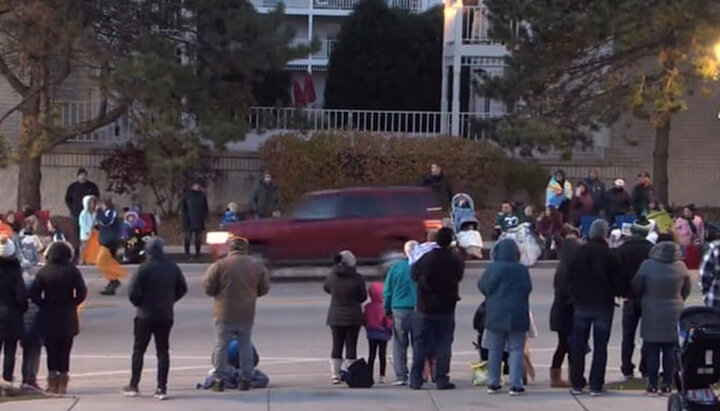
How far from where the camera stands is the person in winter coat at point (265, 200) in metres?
28.5

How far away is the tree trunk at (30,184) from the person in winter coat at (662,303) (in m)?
20.1

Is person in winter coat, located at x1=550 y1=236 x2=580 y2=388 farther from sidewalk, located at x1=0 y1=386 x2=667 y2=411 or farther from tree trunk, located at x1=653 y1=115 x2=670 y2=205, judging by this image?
tree trunk, located at x1=653 y1=115 x2=670 y2=205

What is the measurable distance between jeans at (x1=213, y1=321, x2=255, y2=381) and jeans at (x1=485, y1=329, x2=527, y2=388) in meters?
2.48

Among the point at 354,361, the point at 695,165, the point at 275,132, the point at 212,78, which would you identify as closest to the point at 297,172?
the point at 275,132

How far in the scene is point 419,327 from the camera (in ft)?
45.3

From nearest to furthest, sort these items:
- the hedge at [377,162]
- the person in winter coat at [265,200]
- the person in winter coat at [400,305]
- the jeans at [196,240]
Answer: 1. the person in winter coat at [400,305]
2. the jeans at [196,240]
3. the person in winter coat at [265,200]
4. the hedge at [377,162]

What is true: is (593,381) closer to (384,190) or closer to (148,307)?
(148,307)

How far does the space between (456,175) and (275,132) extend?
4593 mm

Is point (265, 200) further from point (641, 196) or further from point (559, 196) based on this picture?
point (641, 196)

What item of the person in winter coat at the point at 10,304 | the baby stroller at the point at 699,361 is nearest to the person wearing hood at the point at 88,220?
the person in winter coat at the point at 10,304

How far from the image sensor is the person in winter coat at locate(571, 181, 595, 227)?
29094mm

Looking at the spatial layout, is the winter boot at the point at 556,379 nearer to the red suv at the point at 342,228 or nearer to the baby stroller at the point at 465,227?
the red suv at the point at 342,228

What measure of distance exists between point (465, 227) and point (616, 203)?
3566mm

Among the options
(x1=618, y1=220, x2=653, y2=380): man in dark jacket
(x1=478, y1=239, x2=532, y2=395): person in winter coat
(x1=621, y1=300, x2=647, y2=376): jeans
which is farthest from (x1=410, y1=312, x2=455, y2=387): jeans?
(x1=621, y1=300, x2=647, y2=376): jeans
